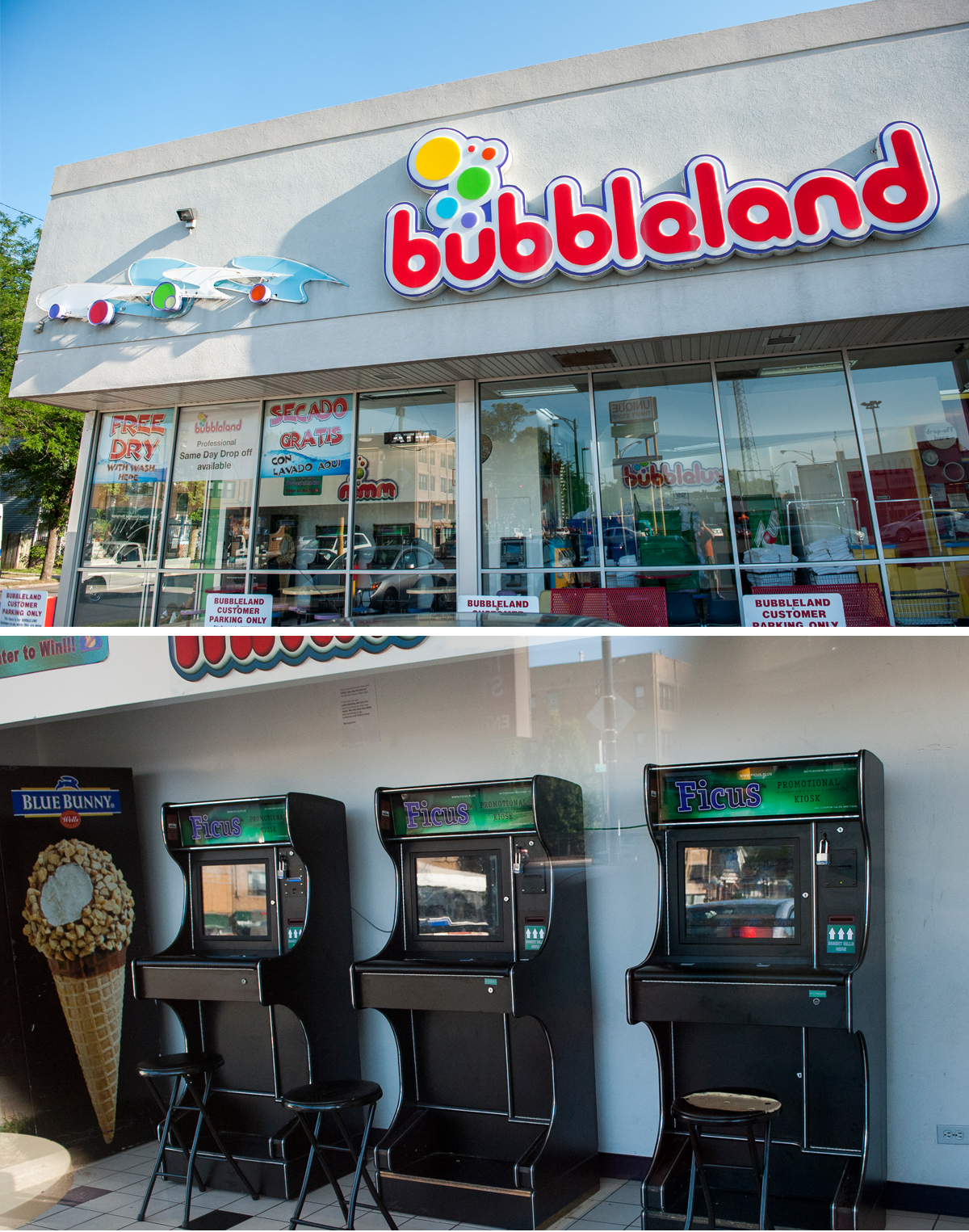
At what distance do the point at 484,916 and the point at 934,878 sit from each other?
1.76 meters

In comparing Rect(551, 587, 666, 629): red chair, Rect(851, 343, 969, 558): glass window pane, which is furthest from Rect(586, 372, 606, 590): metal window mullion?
Rect(851, 343, 969, 558): glass window pane

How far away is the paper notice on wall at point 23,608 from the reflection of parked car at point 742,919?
624cm

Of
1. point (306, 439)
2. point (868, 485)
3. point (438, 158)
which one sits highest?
point (438, 158)

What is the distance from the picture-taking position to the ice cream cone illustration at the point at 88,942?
4395mm

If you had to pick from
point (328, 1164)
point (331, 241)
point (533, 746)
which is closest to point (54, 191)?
point (331, 241)

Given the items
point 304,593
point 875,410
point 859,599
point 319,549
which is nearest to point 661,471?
point 875,410

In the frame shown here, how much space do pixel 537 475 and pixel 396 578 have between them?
5.11ft

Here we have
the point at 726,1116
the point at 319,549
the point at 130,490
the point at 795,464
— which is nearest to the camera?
the point at 726,1116

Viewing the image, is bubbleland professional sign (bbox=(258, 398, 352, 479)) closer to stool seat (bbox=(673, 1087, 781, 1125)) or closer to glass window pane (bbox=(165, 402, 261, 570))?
glass window pane (bbox=(165, 402, 261, 570))

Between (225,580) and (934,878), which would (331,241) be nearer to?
(225,580)

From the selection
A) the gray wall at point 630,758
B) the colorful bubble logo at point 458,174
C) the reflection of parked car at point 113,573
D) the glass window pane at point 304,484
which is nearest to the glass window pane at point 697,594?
the glass window pane at point 304,484

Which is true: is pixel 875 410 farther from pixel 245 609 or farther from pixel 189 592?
pixel 189 592

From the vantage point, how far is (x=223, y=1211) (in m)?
3.75

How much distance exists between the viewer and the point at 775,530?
703 centimetres
